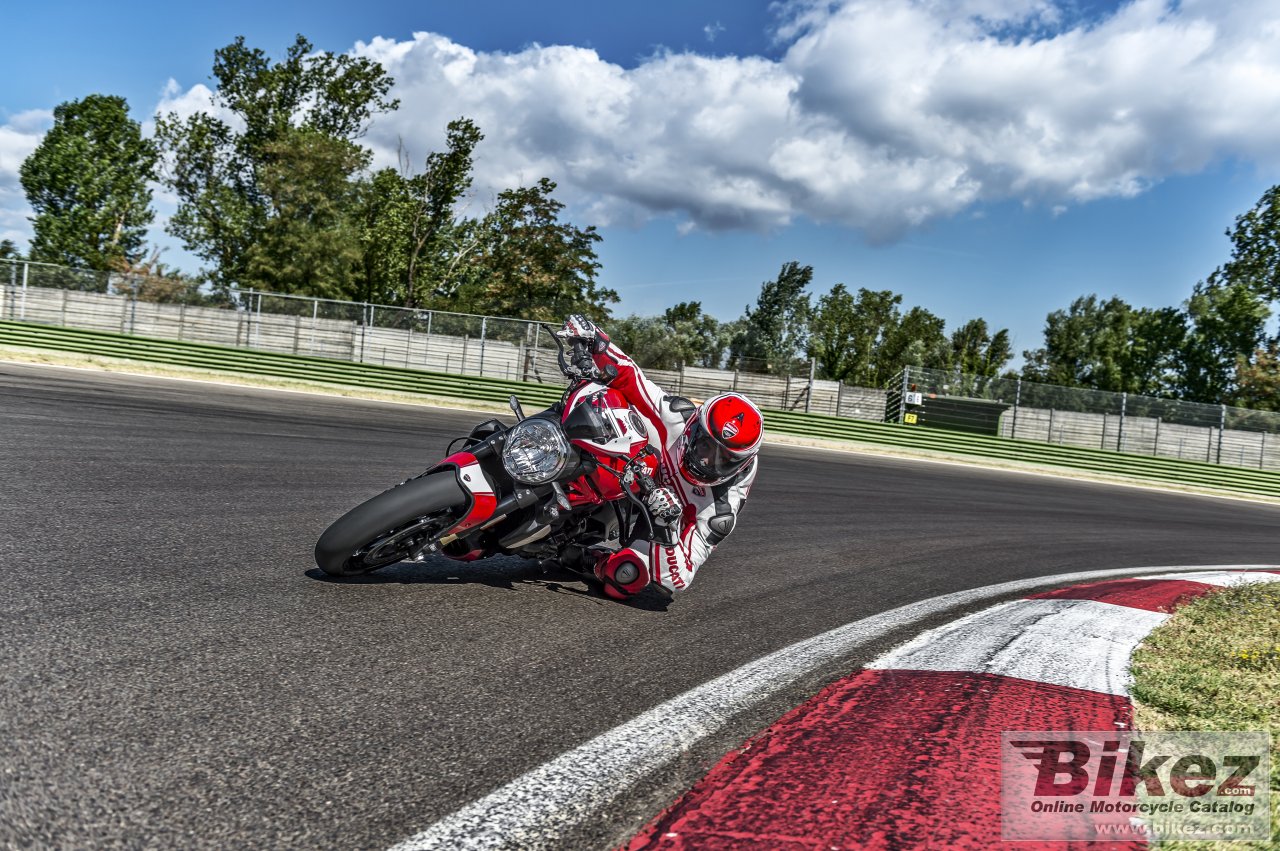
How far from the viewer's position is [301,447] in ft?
32.1

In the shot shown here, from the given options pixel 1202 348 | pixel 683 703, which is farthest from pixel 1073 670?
pixel 1202 348

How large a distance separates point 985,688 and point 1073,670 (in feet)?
2.07

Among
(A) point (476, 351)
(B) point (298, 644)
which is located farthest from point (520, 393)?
(B) point (298, 644)

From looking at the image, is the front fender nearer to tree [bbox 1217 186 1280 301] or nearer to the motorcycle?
the motorcycle

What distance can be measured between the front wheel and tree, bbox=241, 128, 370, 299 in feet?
133

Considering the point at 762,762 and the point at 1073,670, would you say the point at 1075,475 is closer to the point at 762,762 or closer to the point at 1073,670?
the point at 1073,670

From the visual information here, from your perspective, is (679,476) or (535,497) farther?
(679,476)

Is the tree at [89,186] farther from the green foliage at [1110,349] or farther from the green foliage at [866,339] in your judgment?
the green foliage at [1110,349]

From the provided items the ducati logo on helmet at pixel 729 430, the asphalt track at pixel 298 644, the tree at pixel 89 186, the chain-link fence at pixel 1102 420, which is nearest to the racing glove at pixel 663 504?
the ducati logo on helmet at pixel 729 430

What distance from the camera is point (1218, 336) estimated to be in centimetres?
5688

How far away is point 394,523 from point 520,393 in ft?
70.8

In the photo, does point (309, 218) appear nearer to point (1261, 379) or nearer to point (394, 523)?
point (394, 523)

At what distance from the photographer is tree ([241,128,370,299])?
41.3m

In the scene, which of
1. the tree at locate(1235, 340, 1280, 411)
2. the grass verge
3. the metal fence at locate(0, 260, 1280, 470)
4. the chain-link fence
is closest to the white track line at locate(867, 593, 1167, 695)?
the grass verge
